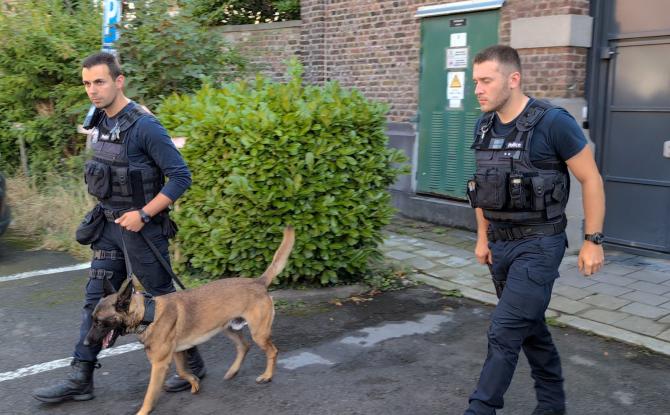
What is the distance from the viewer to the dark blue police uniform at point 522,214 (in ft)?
10.4

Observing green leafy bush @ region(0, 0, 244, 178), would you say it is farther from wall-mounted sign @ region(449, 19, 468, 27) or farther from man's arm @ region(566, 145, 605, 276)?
man's arm @ region(566, 145, 605, 276)

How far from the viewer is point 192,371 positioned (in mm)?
4094

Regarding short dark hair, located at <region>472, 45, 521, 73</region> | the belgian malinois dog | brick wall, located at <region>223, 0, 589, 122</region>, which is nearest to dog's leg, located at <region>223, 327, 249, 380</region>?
the belgian malinois dog

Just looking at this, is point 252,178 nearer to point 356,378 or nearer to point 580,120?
point 356,378

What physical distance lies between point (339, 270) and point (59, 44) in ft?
18.5

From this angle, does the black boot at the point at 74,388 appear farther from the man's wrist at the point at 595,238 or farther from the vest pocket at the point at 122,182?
the man's wrist at the point at 595,238

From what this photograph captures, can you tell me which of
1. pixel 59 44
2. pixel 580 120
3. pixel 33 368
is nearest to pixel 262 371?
pixel 33 368

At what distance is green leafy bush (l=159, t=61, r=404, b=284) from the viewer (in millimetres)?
5477

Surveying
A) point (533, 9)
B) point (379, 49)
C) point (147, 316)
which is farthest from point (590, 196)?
point (379, 49)

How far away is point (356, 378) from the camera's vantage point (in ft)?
13.6

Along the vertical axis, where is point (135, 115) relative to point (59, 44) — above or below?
below

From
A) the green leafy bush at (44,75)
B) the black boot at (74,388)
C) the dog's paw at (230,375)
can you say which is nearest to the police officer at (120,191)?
the black boot at (74,388)

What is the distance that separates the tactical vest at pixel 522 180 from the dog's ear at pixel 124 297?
1.91 meters

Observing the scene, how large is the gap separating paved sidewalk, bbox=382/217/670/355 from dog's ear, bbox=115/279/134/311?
335 cm
